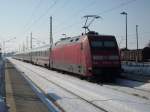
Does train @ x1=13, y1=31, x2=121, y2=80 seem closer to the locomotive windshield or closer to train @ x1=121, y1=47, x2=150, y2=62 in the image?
the locomotive windshield

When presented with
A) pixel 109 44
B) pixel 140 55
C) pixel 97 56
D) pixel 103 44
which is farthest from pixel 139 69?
pixel 140 55

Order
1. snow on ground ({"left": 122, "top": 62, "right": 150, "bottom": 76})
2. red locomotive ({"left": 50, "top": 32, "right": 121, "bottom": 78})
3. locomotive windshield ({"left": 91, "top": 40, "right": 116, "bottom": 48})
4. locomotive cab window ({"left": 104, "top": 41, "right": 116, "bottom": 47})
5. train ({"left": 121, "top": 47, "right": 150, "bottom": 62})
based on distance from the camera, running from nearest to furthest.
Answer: red locomotive ({"left": 50, "top": 32, "right": 121, "bottom": 78}), locomotive windshield ({"left": 91, "top": 40, "right": 116, "bottom": 48}), locomotive cab window ({"left": 104, "top": 41, "right": 116, "bottom": 47}), snow on ground ({"left": 122, "top": 62, "right": 150, "bottom": 76}), train ({"left": 121, "top": 47, "right": 150, "bottom": 62})

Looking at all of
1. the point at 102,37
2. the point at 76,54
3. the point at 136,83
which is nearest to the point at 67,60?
the point at 76,54

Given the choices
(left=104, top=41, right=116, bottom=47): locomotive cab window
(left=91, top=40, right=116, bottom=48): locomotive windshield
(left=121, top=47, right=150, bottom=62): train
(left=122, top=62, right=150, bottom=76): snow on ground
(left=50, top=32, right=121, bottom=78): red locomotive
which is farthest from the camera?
(left=121, top=47, right=150, bottom=62): train

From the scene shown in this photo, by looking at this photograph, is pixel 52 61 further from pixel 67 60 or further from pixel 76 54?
pixel 76 54

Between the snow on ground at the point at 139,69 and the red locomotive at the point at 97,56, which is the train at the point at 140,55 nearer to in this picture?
the snow on ground at the point at 139,69

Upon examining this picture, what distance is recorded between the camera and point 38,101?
43.5 feet

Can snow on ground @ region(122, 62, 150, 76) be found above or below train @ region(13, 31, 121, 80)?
below

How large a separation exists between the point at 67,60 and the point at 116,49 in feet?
19.3

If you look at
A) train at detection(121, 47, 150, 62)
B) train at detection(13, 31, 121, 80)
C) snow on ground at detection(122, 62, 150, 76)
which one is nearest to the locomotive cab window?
train at detection(13, 31, 121, 80)

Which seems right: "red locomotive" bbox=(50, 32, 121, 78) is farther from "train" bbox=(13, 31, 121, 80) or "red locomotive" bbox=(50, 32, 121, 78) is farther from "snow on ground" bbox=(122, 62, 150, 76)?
"snow on ground" bbox=(122, 62, 150, 76)

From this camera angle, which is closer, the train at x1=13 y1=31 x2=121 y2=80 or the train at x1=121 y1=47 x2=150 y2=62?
the train at x1=13 y1=31 x2=121 y2=80

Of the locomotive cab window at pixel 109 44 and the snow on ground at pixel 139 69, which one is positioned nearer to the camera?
the locomotive cab window at pixel 109 44

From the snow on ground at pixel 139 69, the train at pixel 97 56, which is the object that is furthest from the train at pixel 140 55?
the train at pixel 97 56
